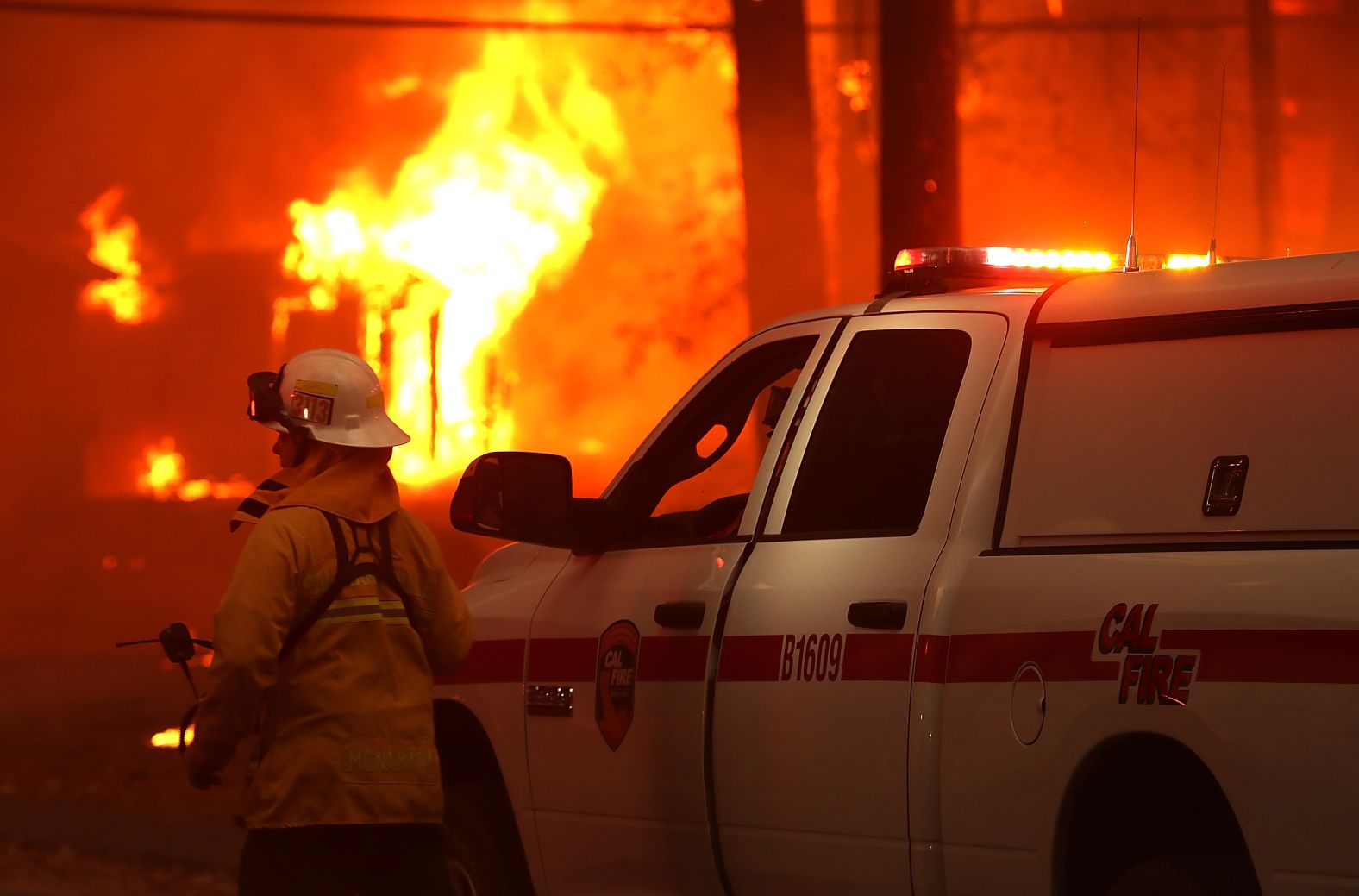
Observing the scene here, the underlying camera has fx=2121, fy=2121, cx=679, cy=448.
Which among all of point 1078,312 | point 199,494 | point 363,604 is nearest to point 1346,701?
point 1078,312

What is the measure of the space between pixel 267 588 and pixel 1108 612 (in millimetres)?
1511

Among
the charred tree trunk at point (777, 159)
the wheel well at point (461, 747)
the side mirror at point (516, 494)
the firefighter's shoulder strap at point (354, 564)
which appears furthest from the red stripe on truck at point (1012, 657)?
the charred tree trunk at point (777, 159)

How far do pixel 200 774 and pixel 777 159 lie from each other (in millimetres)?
9433

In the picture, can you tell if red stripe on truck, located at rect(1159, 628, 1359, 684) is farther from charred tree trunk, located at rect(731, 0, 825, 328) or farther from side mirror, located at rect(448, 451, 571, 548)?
charred tree trunk, located at rect(731, 0, 825, 328)

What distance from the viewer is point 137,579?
47.1 feet

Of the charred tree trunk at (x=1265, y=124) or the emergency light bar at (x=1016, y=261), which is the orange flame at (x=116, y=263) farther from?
the emergency light bar at (x=1016, y=261)

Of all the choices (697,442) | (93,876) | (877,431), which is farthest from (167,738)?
(877,431)

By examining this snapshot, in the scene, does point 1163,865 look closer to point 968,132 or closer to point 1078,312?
point 1078,312

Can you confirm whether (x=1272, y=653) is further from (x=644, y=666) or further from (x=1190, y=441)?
(x=644, y=666)

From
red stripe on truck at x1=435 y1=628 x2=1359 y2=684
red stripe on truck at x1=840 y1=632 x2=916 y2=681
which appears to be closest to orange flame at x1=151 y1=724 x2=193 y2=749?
red stripe on truck at x1=435 y1=628 x2=1359 y2=684

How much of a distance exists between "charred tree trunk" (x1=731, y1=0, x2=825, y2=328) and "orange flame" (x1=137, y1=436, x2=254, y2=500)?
147 inches

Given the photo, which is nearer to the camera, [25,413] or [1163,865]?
[1163,865]

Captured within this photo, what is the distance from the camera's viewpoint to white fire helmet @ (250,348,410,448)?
4.10 meters

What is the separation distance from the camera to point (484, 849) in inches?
214
